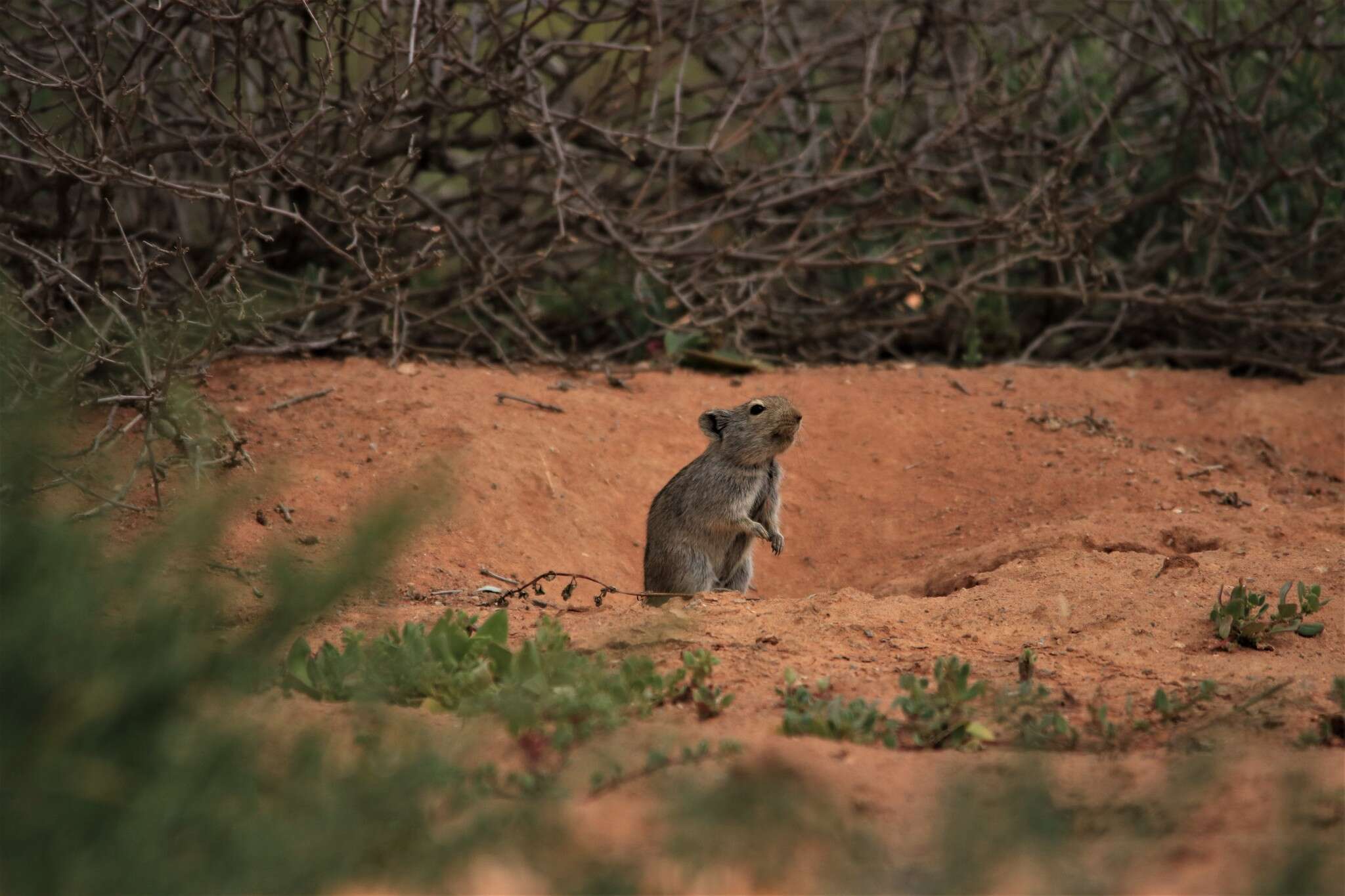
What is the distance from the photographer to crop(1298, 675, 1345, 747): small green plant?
3555 mm

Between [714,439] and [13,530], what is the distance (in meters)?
3.96

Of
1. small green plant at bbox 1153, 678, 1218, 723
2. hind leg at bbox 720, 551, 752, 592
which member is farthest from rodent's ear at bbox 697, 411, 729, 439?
small green plant at bbox 1153, 678, 1218, 723

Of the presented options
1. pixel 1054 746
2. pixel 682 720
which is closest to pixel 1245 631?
pixel 1054 746

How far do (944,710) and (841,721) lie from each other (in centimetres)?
32

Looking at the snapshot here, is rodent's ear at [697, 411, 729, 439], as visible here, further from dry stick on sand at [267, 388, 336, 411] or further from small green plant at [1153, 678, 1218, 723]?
small green plant at [1153, 678, 1218, 723]

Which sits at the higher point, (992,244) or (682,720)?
(992,244)

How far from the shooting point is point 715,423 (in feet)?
20.9

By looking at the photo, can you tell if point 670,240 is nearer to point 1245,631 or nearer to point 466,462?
point 466,462

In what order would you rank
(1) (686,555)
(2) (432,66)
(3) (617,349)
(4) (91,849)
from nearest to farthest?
(4) (91,849) < (1) (686,555) < (2) (432,66) < (3) (617,349)

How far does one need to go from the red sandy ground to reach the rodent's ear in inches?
32.0

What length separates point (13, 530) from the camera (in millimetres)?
2719

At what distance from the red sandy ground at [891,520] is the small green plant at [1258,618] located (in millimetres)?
52

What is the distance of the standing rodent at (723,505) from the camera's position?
19.9ft

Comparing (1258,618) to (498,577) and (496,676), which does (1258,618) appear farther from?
(498,577)
